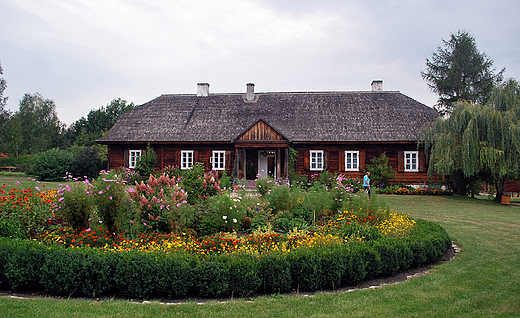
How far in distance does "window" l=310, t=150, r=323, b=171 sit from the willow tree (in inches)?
293

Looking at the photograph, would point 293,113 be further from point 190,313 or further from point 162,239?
point 190,313

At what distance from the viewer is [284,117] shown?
26.8 m

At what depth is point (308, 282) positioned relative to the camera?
5.77 metres

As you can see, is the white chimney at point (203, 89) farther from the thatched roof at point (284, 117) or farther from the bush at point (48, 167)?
the bush at point (48, 167)

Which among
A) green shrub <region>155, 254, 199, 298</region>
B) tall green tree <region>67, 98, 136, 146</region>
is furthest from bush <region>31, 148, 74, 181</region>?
tall green tree <region>67, 98, 136, 146</region>

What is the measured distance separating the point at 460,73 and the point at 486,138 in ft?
75.0

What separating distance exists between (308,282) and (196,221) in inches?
151

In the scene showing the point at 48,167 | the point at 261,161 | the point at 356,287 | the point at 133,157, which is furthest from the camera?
the point at 48,167

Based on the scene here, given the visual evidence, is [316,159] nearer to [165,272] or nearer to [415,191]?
[415,191]

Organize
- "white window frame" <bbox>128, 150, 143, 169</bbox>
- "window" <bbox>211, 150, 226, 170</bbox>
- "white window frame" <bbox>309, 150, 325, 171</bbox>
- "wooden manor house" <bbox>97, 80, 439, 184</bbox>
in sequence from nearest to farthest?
"wooden manor house" <bbox>97, 80, 439, 184</bbox>, "white window frame" <bbox>309, 150, 325, 171</bbox>, "window" <bbox>211, 150, 226, 170</bbox>, "white window frame" <bbox>128, 150, 143, 169</bbox>

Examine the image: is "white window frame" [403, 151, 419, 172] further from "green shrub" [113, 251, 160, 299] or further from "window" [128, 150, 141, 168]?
"green shrub" [113, 251, 160, 299]

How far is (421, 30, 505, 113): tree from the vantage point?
3662cm

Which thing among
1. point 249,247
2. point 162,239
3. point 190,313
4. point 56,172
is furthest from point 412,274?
point 56,172

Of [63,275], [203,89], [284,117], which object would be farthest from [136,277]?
[203,89]
